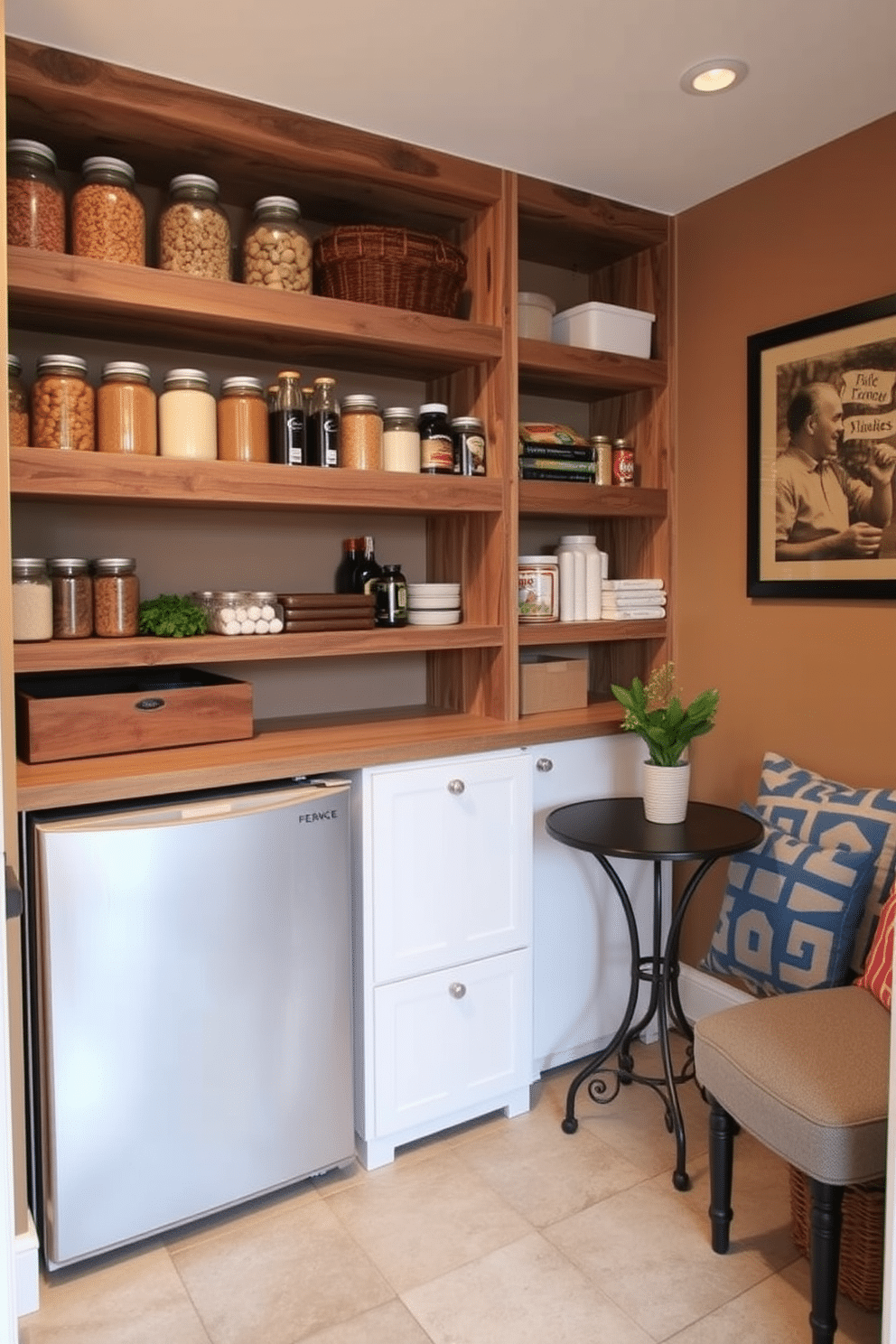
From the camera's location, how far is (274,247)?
218 centimetres

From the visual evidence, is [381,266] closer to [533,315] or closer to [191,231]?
[191,231]

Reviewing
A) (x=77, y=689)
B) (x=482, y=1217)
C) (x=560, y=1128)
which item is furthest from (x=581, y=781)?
(x=77, y=689)

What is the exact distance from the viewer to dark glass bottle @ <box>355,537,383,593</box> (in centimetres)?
253

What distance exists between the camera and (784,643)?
2.55m

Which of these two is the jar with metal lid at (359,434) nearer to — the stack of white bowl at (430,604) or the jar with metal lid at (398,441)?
the jar with metal lid at (398,441)

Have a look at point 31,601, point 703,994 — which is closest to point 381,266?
point 31,601

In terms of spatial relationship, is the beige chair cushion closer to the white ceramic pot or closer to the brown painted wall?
the white ceramic pot

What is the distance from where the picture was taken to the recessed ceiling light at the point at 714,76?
6.51ft

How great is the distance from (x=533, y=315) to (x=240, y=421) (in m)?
0.94

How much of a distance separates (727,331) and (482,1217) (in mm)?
2248

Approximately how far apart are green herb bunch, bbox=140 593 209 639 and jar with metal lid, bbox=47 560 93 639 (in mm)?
129

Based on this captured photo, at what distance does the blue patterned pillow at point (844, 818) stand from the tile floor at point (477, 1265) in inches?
25.8

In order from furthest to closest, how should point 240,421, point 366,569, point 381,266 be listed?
1. point 366,569
2. point 381,266
3. point 240,421

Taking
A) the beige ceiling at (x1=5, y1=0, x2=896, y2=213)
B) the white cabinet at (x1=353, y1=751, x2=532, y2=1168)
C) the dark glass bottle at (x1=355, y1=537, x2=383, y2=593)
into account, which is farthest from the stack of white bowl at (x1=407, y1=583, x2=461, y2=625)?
the beige ceiling at (x1=5, y1=0, x2=896, y2=213)
